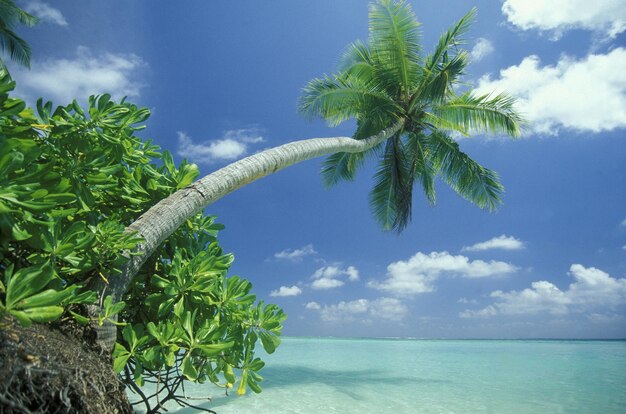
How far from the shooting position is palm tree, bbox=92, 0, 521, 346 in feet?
27.2

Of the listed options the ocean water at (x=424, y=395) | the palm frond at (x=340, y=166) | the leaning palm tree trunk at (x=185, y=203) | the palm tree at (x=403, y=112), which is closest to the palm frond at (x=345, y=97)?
the palm tree at (x=403, y=112)

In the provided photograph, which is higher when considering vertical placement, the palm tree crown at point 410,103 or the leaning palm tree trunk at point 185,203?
the palm tree crown at point 410,103

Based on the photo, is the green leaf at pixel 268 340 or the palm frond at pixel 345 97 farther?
the palm frond at pixel 345 97

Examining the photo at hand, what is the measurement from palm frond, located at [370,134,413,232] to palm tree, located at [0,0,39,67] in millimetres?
12185

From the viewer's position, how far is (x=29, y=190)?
1217mm

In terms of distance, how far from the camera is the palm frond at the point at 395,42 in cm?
830

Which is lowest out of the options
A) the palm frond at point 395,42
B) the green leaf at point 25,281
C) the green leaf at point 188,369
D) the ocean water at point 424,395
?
the ocean water at point 424,395

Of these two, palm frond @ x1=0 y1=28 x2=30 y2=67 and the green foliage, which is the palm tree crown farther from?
palm frond @ x1=0 y1=28 x2=30 y2=67

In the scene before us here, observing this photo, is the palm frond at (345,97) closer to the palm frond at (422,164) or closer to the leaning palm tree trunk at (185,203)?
the palm frond at (422,164)

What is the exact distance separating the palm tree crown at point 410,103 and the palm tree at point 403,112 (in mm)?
20

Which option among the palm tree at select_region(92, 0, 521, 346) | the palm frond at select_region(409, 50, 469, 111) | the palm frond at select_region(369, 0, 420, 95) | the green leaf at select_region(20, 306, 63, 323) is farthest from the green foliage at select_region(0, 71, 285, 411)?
the palm frond at select_region(369, 0, 420, 95)

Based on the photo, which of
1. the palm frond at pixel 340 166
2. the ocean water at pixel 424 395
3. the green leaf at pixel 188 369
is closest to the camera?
the green leaf at pixel 188 369

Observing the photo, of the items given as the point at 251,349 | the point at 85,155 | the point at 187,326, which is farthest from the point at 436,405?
the point at 85,155

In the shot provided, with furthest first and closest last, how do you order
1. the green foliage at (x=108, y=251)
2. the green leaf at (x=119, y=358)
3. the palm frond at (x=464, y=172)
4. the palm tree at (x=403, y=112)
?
the palm frond at (x=464, y=172) < the palm tree at (x=403, y=112) < the green leaf at (x=119, y=358) < the green foliage at (x=108, y=251)
